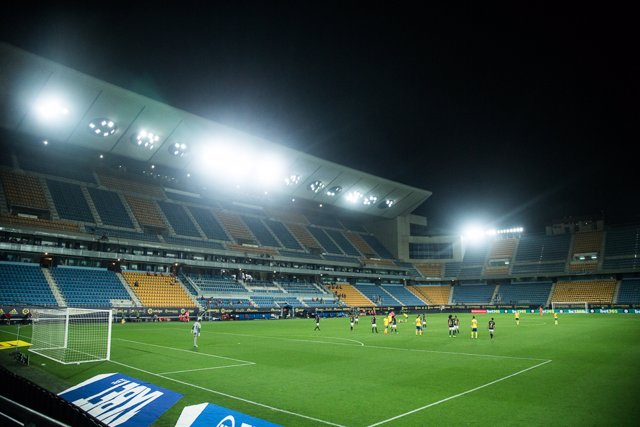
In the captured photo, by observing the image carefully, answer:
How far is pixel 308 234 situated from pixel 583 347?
5544 centimetres

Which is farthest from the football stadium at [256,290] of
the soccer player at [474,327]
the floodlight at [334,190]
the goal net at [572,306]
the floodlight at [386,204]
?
the floodlight at [386,204]

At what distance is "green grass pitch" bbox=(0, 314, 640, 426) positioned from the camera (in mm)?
9719

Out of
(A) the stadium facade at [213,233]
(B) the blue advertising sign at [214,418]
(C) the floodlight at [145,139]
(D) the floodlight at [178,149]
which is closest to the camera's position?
(B) the blue advertising sign at [214,418]

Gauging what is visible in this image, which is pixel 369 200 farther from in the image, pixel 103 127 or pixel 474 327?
pixel 474 327

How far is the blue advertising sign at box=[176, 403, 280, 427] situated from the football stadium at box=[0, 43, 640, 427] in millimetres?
76

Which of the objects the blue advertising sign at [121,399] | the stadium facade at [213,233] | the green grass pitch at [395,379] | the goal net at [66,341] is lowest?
the green grass pitch at [395,379]

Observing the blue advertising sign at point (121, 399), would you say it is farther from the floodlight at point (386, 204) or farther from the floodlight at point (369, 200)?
the floodlight at point (386, 204)

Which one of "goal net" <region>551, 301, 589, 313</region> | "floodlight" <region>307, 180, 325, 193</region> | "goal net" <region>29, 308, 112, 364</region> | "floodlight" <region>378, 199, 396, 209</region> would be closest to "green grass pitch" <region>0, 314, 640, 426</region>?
"goal net" <region>29, 308, 112, 364</region>

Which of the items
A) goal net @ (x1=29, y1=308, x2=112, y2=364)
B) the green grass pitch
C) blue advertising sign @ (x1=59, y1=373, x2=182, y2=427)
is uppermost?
goal net @ (x1=29, y1=308, x2=112, y2=364)

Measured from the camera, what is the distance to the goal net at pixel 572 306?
6216 centimetres

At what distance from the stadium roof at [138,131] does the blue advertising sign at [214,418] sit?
39.6m

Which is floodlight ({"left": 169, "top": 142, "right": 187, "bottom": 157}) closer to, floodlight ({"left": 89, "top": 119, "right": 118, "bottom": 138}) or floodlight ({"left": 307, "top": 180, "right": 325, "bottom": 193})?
floodlight ({"left": 89, "top": 119, "right": 118, "bottom": 138})

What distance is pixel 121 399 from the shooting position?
1083 cm

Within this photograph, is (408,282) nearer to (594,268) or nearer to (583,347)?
(594,268)
